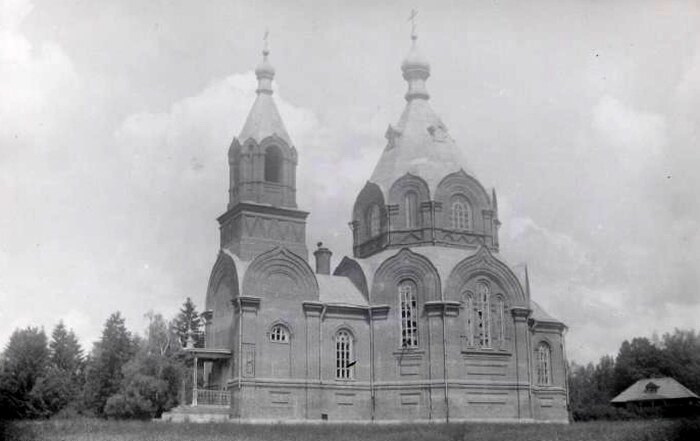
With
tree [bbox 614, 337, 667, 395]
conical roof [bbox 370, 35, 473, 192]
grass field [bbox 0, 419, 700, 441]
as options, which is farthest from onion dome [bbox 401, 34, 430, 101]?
tree [bbox 614, 337, 667, 395]

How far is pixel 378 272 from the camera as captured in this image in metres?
34.7

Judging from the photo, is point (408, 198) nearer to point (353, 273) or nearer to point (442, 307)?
point (353, 273)

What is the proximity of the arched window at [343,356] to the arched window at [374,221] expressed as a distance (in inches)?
218

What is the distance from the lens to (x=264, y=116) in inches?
1417

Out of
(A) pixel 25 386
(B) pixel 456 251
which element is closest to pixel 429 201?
(B) pixel 456 251

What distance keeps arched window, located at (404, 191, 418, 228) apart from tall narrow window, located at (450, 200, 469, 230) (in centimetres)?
163

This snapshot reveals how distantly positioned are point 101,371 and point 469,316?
85.3 ft

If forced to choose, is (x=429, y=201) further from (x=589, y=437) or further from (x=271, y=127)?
(x=589, y=437)

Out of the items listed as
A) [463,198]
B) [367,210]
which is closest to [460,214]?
[463,198]

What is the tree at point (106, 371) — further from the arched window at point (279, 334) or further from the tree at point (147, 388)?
the arched window at point (279, 334)

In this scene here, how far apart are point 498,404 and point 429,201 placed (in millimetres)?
8913

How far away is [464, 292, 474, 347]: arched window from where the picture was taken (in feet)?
110

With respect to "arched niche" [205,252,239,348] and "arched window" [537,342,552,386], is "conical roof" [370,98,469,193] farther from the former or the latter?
"arched window" [537,342,552,386]

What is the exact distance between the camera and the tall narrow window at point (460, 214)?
3641cm
